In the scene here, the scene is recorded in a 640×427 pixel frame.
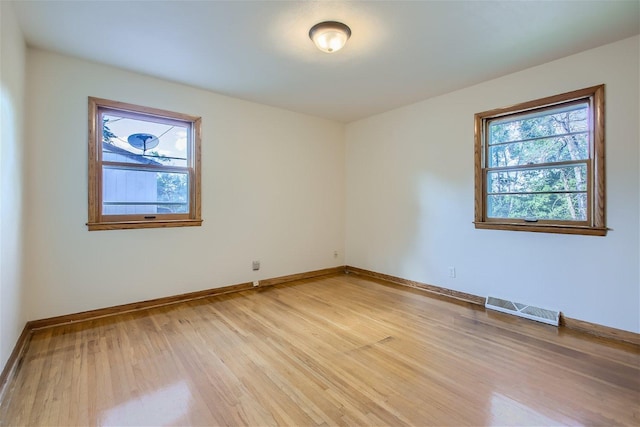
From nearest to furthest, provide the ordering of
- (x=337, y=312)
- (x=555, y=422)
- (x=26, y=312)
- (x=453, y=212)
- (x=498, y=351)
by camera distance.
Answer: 1. (x=555, y=422)
2. (x=498, y=351)
3. (x=26, y=312)
4. (x=337, y=312)
5. (x=453, y=212)

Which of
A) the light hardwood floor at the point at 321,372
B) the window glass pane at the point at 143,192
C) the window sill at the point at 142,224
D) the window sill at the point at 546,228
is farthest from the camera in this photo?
the window glass pane at the point at 143,192

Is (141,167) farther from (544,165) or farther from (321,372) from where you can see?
(544,165)

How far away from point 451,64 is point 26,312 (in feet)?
15.0

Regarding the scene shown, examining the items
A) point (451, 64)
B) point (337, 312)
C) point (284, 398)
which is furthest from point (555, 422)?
point (451, 64)

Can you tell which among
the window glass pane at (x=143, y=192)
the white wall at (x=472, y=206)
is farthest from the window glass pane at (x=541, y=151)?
the window glass pane at (x=143, y=192)

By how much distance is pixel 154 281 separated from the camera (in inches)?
134

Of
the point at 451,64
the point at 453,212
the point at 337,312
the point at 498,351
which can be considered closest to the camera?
the point at 498,351

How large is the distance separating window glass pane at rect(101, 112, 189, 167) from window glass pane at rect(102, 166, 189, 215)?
5.6 inches

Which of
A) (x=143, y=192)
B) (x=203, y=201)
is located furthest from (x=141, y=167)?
(x=203, y=201)

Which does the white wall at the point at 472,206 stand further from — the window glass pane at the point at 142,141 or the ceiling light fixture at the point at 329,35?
the window glass pane at the point at 142,141

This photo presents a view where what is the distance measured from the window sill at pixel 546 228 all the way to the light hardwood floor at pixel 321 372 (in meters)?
0.92

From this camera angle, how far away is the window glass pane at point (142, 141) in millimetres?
3189

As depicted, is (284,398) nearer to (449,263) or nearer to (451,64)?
(449,263)

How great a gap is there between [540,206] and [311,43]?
2772 millimetres
